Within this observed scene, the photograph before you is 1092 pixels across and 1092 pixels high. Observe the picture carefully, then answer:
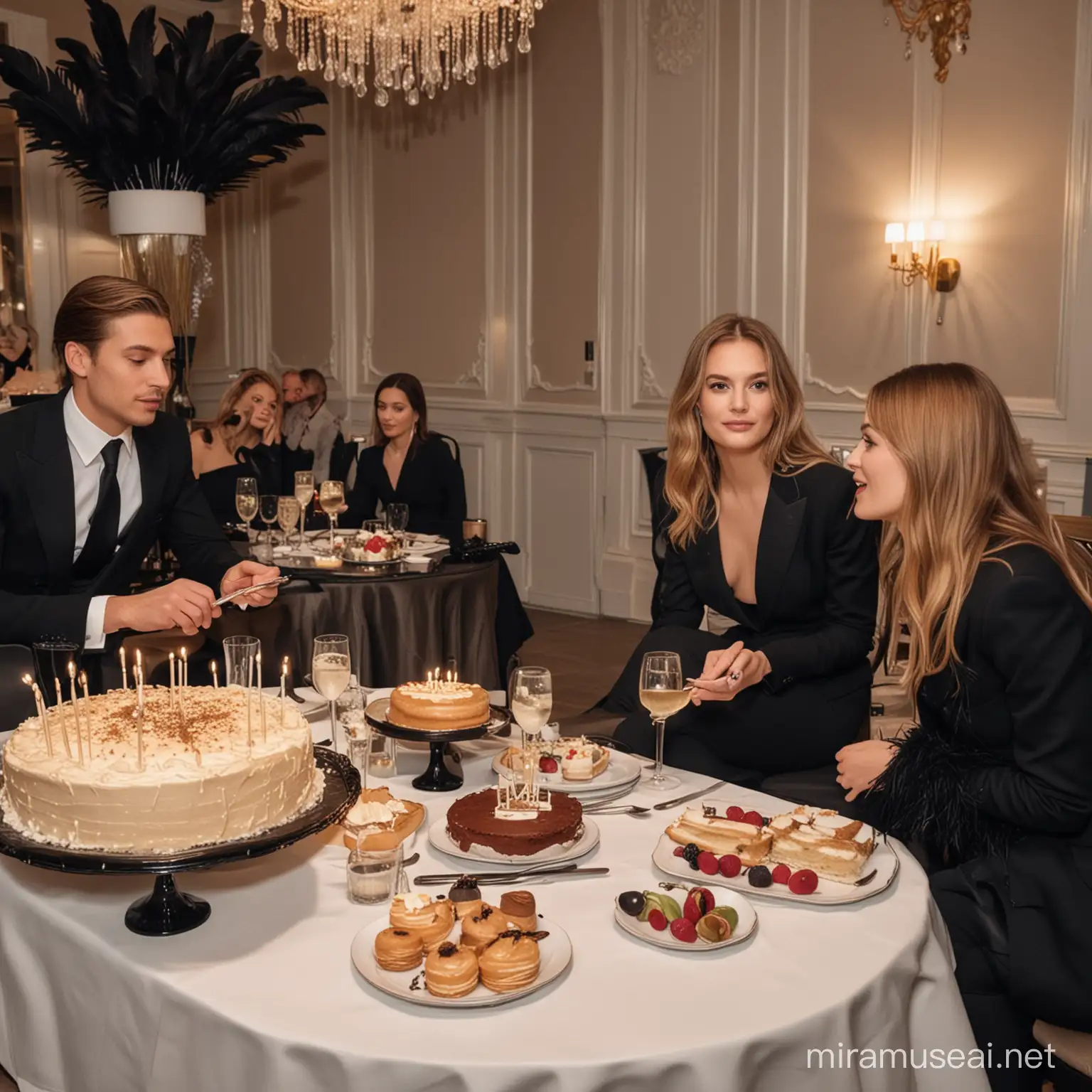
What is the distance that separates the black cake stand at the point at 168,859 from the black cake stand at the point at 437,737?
0.28 m

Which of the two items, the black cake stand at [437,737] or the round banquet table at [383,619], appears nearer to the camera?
the black cake stand at [437,737]

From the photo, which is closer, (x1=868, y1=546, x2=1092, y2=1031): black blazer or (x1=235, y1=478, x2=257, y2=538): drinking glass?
(x1=868, y1=546, x2=1092, y2=1031): black blazer

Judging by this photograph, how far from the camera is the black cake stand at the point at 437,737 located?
1.92 m

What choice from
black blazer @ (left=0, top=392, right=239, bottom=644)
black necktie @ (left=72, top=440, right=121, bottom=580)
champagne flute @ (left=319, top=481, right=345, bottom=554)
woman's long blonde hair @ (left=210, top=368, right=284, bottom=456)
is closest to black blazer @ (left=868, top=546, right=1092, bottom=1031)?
black blazer @ (left=0, top=392, right=239, bottom=644)

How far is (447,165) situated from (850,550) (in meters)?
6.36

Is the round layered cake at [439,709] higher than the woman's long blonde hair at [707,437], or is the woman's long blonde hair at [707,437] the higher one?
the woman's long blonde hair at [707,437]

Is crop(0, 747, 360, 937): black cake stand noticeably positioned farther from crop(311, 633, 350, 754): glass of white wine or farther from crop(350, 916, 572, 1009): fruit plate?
crop(311, 633, 350, 754): glass of white wine

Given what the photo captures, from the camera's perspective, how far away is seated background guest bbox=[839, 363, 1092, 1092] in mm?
1786

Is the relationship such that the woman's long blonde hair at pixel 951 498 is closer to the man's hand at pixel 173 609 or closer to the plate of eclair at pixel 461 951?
the plate of eclair at pixel 461 951

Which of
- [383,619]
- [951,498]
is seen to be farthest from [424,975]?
[383,619]

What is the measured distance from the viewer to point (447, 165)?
838 centimetres

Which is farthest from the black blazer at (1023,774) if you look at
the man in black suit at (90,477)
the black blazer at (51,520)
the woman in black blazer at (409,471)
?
the woman in black blazer at (409,471)

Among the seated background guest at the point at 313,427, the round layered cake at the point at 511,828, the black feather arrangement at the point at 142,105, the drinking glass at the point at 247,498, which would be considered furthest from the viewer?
the seated background guest at the point at 313,427

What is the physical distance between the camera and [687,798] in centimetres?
194
